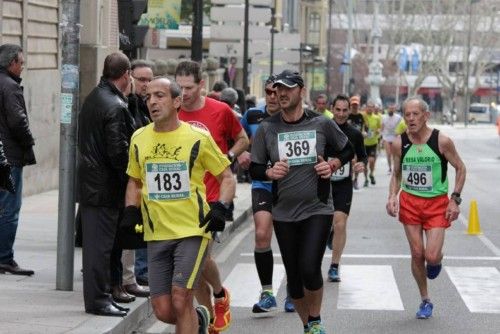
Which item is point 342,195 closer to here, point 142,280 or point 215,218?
point 142,280

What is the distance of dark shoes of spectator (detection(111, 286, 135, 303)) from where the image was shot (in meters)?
11.4

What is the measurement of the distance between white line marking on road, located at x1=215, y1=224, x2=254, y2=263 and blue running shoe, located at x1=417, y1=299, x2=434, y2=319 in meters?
4.55

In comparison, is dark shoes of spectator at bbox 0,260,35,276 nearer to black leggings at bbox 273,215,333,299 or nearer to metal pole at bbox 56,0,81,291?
metal pole at bbox 56,0,81,291

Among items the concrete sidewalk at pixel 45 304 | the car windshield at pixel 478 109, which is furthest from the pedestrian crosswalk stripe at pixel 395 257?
the car windshield at pixel 478 109

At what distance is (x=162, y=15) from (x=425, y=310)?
12523 millimetres

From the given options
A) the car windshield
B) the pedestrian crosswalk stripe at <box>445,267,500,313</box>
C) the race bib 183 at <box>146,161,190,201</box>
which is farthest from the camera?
the car windshield

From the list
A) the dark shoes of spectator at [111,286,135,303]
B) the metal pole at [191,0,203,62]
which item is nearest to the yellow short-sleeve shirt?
the dark shoes of spectator at [111,286,135,303]

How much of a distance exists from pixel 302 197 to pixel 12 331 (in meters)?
2.18

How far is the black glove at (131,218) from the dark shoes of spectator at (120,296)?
2.45 m

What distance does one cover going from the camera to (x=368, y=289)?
1369 cm

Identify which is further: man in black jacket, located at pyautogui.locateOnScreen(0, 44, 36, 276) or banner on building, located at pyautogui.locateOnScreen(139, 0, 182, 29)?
banner on building, located at pyautogui.locateOnScreen(139, 0, 182, 29)

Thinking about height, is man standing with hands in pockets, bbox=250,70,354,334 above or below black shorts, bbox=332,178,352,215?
above

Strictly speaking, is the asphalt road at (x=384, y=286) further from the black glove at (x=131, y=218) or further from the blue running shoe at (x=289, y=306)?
the black glove at (x=131, y=218)

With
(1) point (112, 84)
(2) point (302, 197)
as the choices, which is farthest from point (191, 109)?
(2) point (302, 197)
